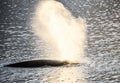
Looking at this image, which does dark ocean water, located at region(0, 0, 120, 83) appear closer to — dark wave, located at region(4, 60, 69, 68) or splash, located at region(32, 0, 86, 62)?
dark wave, located at region(4, 60, 69, 68)

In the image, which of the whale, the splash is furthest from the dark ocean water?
the splash

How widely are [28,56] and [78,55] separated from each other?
4378mm

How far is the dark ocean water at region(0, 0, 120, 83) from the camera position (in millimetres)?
31016

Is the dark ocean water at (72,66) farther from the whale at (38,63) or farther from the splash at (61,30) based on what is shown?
the splash at (61,30)

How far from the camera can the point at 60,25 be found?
48.6 metres

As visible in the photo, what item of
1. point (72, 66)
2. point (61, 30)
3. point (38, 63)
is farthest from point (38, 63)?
point (61, 30)

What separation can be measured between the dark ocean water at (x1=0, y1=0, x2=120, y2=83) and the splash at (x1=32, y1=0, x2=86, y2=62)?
86 centimetres

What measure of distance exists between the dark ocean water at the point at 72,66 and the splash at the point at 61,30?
857 mm

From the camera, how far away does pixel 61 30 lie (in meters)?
46.1

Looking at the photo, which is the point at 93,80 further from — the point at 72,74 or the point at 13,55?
the point at 13,55

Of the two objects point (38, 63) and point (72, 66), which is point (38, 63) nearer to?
point (38, 63)

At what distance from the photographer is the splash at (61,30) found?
122 ft

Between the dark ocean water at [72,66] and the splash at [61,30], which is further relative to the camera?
the splash at [61,30]

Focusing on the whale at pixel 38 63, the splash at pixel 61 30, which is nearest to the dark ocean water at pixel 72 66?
the whale at pixel 38 63
